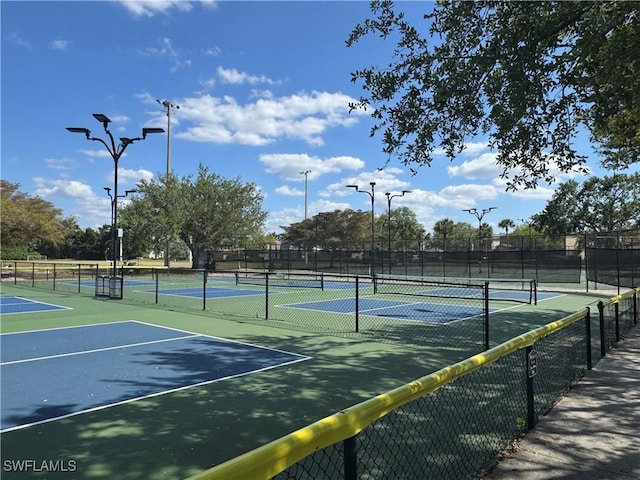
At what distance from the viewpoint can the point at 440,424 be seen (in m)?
5.14

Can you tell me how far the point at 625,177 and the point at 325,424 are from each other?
2008 inches

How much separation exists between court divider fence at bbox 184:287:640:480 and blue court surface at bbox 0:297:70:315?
1392cm

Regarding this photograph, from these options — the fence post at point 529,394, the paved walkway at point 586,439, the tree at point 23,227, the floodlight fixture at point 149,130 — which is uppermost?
the floodlight fixture at point 149,130

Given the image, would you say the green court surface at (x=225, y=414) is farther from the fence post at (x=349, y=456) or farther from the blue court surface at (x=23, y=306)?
the blue court surface at (x=23, y=306)

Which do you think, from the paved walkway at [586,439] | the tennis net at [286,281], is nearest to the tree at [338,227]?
the tennis net at [286,281]

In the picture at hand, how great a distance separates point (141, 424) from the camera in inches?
201

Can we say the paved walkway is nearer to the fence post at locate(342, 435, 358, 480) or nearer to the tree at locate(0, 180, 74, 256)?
the fence post at locate(342, 435, 358, 480)

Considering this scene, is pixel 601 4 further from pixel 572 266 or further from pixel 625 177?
pixel 625 177

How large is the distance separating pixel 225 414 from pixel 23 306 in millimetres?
14304

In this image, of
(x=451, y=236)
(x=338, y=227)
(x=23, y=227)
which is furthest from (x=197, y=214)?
(x=451, y=236)

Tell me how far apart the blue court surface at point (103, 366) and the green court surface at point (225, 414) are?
0.36 metres

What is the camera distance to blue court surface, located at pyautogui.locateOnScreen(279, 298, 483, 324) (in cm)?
1389

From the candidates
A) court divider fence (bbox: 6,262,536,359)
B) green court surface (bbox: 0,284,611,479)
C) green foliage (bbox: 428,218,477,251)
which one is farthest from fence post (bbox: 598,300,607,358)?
green foliage (bbox: 428,218,477,251)

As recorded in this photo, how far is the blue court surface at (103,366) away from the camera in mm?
5895
